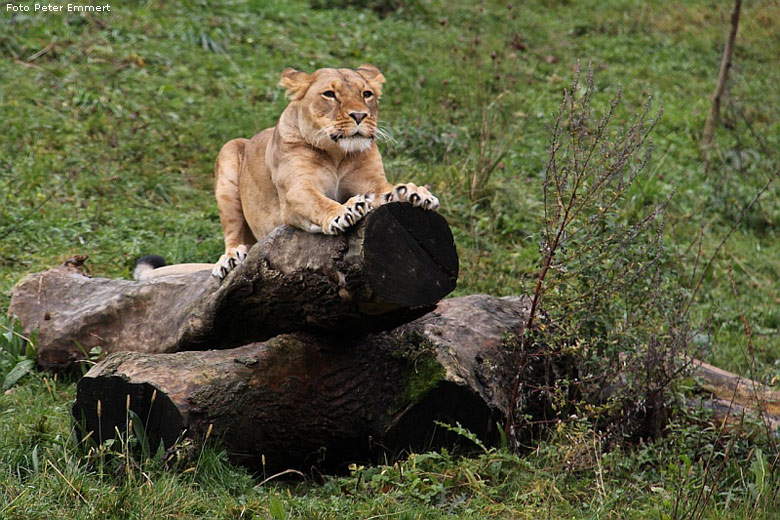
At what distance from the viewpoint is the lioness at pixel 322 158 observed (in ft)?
15.0

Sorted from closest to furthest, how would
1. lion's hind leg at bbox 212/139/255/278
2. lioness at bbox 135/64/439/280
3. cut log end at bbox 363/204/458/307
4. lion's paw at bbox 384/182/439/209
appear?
cut log end at bbox 363/204/458/307 → lion's paw at bbox 384/182/439/209 → lioness at bbox 135/64/439/280 → lion's hind leg at bbox 212/139/255/278

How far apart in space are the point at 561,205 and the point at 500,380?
1.14 metres

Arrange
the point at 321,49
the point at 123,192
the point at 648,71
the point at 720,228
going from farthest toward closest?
the point at 648,71
the point at 321,49
the point at 720,228
the point at 123,192

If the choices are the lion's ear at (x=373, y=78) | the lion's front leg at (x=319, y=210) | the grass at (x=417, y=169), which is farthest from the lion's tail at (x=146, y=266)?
the lion's ear at (x=373, y=78)

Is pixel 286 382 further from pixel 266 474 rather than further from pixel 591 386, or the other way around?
pixel 591 386

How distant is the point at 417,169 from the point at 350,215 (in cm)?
565

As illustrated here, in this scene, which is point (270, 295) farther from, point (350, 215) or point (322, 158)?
point (322, 158)

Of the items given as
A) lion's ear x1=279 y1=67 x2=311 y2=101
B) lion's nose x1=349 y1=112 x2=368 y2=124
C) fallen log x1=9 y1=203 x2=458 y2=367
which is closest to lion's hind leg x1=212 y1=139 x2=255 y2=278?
fallen log x1=9 y1=203 x2=458 y2=367

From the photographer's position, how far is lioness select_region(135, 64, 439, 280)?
4.57 metres

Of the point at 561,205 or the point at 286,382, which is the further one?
the point at 561,205

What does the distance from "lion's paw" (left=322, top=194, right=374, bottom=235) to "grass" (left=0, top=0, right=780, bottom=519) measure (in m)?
1.33

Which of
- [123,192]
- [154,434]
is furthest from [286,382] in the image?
[123,192]

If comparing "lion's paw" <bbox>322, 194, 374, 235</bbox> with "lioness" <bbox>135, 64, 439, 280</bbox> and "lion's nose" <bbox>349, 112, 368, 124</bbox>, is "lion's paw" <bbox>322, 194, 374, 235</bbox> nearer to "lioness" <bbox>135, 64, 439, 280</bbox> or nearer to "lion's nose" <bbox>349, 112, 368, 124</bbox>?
"lioness" <bbox>135, 64, 439, 280</bbox>

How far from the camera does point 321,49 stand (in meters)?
13.3
